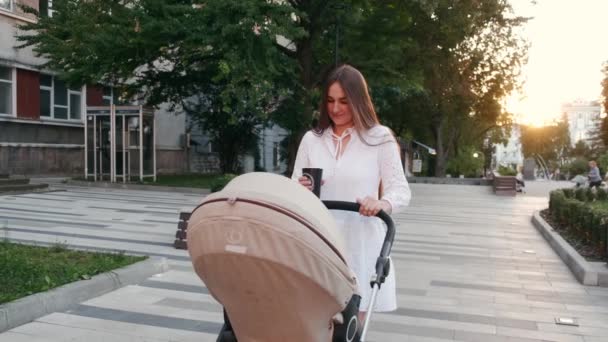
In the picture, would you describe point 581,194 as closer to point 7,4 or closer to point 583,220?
point 583,220

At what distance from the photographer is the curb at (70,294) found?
4.64 m

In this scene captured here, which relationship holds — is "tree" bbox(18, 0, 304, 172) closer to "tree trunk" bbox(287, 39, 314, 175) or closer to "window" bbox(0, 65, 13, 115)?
"tree trunk" bbox(287, 39, 314, 175)

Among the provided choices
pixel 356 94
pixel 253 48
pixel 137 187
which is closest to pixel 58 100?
pixel 137 187

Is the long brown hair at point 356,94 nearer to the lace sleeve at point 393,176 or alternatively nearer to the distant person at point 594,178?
the lace sleeve at point 393,176

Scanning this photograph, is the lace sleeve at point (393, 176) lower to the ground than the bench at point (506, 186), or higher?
higher

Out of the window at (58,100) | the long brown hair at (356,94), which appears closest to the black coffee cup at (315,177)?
the long brown hair at (356,94)

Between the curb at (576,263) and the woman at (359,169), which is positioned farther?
the curb at (576,263)

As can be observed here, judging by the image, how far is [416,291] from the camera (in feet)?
21.5

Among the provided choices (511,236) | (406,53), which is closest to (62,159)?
(406,53)

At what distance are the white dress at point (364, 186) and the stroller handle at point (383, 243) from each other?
0.34 feet

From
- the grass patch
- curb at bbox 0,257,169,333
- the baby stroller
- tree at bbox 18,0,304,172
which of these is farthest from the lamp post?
the baby stroller

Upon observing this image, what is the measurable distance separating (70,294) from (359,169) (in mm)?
3457

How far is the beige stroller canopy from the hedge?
680cm

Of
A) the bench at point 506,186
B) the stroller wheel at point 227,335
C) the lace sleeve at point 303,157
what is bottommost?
the bench at point 506,186
